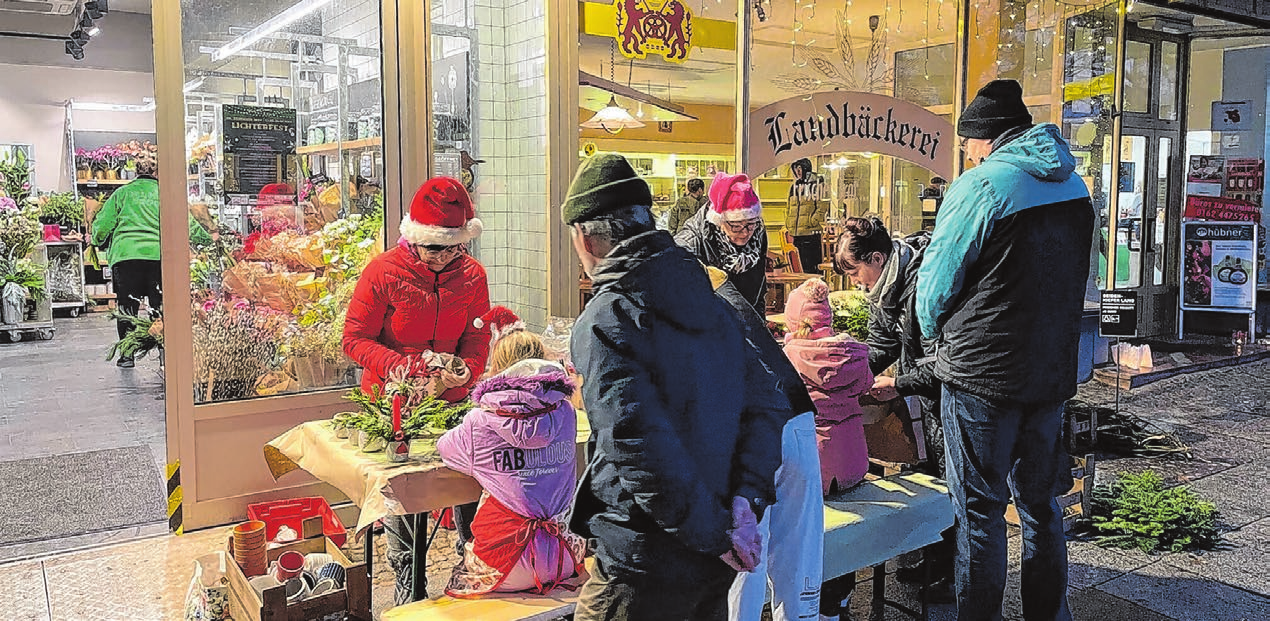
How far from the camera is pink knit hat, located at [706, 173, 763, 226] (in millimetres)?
4316

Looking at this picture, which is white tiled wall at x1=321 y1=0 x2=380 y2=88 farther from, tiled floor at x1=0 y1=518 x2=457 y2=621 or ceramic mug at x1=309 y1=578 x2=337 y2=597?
ceramic mug at x1=309 y1=578 x2=337 y2=597

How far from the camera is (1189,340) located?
1103 centimetres

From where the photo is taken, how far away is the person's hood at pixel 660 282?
2186mm

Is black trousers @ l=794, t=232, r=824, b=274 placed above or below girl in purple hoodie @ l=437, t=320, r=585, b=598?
above

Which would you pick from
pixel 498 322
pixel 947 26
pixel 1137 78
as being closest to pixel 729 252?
pixel 498 322

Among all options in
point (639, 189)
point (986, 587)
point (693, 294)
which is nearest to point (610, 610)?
point (693, 294)

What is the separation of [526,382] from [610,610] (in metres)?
0.85

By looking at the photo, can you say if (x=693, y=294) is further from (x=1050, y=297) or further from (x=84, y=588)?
(x=84, y=588)

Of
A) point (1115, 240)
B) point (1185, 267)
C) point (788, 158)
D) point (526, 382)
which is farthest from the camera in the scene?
point (1185, 267)

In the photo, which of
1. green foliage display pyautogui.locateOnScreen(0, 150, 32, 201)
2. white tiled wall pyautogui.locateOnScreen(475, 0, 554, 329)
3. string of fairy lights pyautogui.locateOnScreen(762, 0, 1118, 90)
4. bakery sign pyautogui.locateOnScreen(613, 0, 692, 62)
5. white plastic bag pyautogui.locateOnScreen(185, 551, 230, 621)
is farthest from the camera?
green foliage display pyautogui.locateOnScreen(0, 150, 32, 201)

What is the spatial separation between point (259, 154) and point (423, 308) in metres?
1.56

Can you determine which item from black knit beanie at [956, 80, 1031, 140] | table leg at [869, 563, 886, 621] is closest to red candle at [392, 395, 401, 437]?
table leg at [869, 563, 886, 621]

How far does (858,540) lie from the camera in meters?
3.39

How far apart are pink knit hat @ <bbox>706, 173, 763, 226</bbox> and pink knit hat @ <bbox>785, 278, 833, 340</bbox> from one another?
69 centimetres
